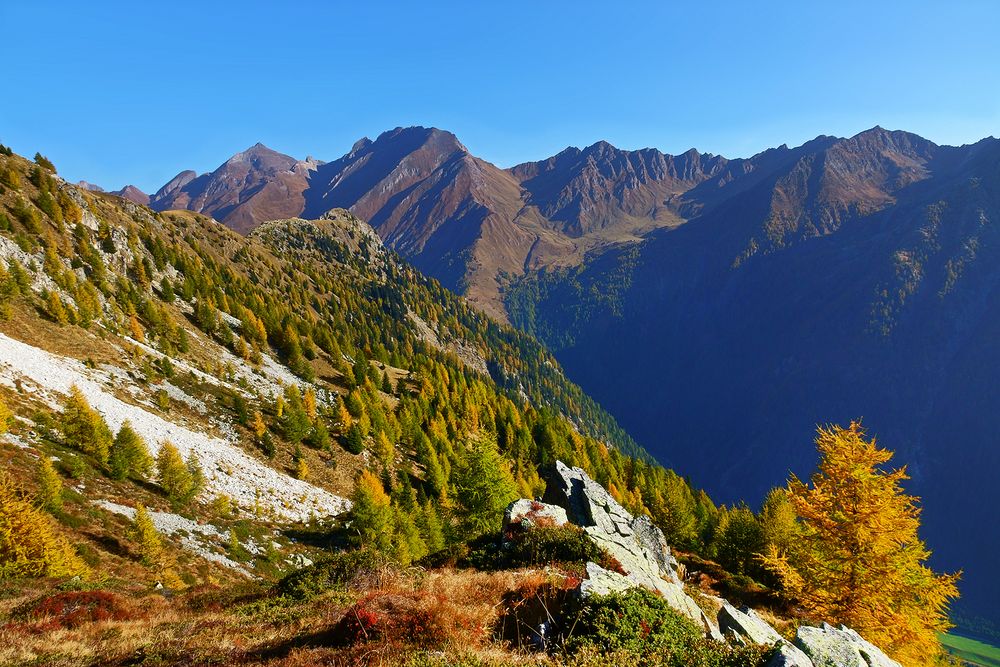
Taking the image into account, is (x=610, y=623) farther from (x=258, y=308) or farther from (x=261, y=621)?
(x=258, y=308)

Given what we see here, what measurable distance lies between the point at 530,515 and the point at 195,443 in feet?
152

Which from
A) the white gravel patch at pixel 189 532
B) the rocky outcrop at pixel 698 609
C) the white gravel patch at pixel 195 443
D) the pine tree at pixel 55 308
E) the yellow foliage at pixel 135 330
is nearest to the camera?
the rocky outcrop at pixel 698 609

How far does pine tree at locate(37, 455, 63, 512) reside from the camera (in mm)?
31844

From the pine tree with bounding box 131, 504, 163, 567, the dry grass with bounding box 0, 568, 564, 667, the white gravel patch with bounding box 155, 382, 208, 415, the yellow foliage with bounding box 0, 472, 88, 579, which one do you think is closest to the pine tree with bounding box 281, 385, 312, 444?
the white gravel patch with bounding box 155, 382, 208, 415

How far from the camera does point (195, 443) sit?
54875 millimetres

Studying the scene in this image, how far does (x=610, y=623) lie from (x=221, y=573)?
3810 centimetres

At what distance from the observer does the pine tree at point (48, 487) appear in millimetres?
31844

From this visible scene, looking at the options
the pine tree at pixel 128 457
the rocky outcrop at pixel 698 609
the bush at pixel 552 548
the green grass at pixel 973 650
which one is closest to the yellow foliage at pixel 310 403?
the pine tree at pixel 128 457

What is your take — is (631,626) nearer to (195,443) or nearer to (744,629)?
(744,629)

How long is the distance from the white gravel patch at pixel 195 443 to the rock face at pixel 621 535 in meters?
31.2

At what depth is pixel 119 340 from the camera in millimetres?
64688

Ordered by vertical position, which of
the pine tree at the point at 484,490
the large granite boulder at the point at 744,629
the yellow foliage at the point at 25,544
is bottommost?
the yellow foliage at the point at 25,544

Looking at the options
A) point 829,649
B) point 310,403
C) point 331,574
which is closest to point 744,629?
point 829,649

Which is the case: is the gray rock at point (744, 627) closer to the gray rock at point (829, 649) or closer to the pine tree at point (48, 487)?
the gray rock at point (829, 649)
